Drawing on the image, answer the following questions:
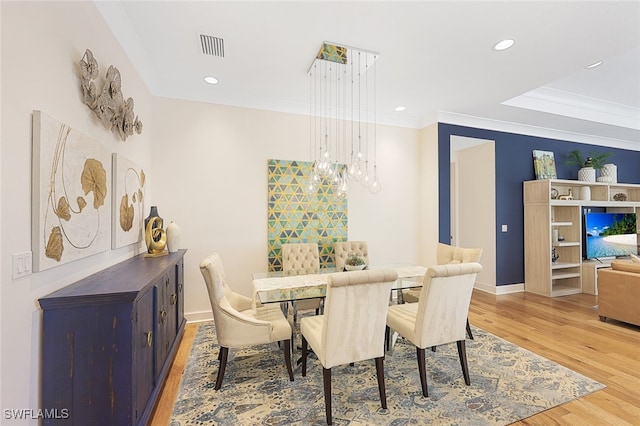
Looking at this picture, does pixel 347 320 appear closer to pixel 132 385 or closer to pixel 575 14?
pixel 132 385

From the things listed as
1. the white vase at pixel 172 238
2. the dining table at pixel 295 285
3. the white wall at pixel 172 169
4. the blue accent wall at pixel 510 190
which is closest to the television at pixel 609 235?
the blue accent wall at pixel 510 190

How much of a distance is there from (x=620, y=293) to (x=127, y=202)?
548cm

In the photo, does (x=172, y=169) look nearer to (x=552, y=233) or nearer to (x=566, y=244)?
(x=552, y=233)

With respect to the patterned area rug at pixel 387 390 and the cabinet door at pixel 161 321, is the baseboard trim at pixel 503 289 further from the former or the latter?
the cabinet door at pixel 161 321

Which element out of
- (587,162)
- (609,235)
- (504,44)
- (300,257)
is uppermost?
(504,44)

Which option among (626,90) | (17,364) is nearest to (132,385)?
(17,364)

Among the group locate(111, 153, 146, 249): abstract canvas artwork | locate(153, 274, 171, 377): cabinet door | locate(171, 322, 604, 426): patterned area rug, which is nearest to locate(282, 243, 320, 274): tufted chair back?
locate(171, 322, 604, 426): patterned area rug

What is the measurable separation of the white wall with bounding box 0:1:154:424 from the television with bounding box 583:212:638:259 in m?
6.95

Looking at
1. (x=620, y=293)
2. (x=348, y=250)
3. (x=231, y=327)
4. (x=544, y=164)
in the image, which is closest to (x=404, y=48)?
(x=348, y=250)

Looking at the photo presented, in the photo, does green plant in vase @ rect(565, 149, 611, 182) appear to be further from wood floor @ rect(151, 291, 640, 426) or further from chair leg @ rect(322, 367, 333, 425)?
chair leg @ rect(322, 367, 333, 425)

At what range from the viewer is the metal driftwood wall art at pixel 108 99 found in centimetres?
184

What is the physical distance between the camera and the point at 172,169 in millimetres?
3561

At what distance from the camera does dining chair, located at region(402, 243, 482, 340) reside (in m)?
3.11

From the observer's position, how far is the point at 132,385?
1562 mm
